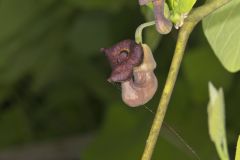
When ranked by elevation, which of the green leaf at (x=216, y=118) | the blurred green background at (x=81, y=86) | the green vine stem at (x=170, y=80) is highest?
the green vine stem at (x=170, y=80)

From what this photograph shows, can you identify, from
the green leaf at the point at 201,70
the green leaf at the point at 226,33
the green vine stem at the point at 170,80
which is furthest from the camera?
the green leaf at the point at 201,70

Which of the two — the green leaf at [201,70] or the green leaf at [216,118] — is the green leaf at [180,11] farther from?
the green leaf at [201,70]

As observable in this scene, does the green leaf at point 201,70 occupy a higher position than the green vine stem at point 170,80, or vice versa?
the green vine stem at point 170,80

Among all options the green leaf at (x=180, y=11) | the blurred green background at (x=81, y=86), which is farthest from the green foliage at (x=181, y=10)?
the blurred green background at (x=81, y=86)

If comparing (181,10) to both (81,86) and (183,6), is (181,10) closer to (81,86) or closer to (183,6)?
(183,6)

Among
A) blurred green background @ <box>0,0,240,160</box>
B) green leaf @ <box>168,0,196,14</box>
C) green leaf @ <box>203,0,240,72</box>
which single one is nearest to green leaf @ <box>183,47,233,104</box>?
blurred green background @ <box>0,0,240,160</box>
